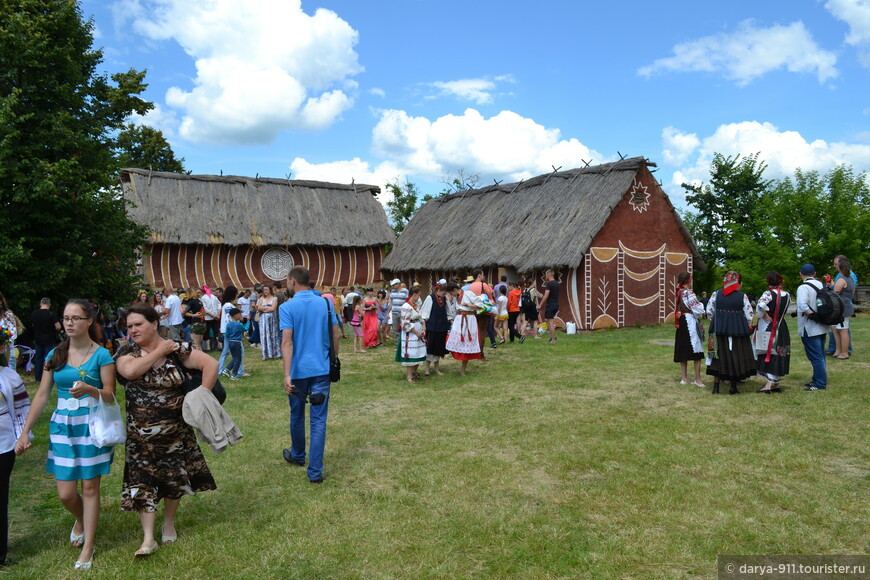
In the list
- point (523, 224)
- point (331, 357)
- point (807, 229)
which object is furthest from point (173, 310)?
point (807, 229)

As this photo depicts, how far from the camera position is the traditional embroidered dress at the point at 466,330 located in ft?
35.7

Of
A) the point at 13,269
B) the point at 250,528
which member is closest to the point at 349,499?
the point at 250,528

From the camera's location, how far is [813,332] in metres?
8.65

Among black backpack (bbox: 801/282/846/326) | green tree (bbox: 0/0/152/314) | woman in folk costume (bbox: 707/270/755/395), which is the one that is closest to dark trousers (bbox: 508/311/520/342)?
woman in folk costume (bbox: 707/270/755/395)

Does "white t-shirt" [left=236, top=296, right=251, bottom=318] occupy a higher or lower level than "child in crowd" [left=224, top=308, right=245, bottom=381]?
higher

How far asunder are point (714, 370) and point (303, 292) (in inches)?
239

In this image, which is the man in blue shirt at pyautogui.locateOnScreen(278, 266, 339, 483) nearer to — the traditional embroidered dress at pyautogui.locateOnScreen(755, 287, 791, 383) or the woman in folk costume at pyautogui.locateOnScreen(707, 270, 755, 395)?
the woman in folk costume at pyautogui.locateOnScreen(707, 270, 755, 395)

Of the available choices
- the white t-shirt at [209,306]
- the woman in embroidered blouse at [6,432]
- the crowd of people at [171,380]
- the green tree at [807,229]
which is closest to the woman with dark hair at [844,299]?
the crowd of people at [171,380]

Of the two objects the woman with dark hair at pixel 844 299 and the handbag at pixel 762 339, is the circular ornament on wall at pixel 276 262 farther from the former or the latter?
the handbag at pixel 762 339

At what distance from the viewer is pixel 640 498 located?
489cm

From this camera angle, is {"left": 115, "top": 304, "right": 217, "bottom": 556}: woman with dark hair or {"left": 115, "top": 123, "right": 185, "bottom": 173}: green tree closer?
{"left": 115, "top": 304, "right": 217, "bottom": 556}: woman with dark hair

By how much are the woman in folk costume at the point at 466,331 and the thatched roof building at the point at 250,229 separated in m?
17.1

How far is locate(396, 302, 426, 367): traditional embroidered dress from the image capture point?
1031 cm

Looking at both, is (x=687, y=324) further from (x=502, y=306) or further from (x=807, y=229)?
(x=807, y=229)
